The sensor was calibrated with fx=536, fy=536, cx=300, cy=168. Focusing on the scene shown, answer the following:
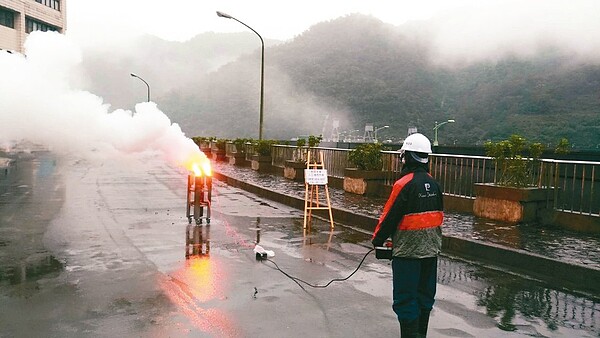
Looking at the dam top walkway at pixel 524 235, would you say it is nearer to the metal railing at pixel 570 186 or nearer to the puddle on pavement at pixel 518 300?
the metal railing at pixel 570 186

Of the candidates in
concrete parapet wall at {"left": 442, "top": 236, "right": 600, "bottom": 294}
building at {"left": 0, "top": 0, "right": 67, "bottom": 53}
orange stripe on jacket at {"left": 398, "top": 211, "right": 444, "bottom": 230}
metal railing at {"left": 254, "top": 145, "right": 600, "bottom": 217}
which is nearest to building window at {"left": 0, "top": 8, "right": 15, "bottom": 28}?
building at {"left": 0, "top": 0, "right": 67, "bottom": 53}

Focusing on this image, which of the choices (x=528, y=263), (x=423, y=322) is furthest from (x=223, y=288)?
(x=528, y=263)

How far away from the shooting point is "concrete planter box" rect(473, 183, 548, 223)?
11.3m

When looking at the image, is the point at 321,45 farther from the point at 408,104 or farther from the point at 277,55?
the point at 408,104

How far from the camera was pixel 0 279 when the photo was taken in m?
6.99

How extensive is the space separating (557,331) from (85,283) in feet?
18.3

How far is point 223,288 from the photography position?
6801 mm

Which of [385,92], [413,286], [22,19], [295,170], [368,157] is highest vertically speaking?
[22,19]

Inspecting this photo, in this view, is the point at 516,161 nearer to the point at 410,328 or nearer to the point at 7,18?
the point at 410,328

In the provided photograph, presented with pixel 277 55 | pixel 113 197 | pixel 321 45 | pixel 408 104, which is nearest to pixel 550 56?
pixel 408 104

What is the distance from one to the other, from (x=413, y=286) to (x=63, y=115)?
1355cm

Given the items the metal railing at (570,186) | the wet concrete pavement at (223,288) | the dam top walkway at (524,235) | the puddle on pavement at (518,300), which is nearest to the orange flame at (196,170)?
the wet concrete pavement at (223,288)

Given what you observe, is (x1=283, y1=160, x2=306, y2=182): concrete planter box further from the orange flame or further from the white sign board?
the white sign board

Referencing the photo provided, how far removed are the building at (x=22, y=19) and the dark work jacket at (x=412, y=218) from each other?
54320 millimetres
